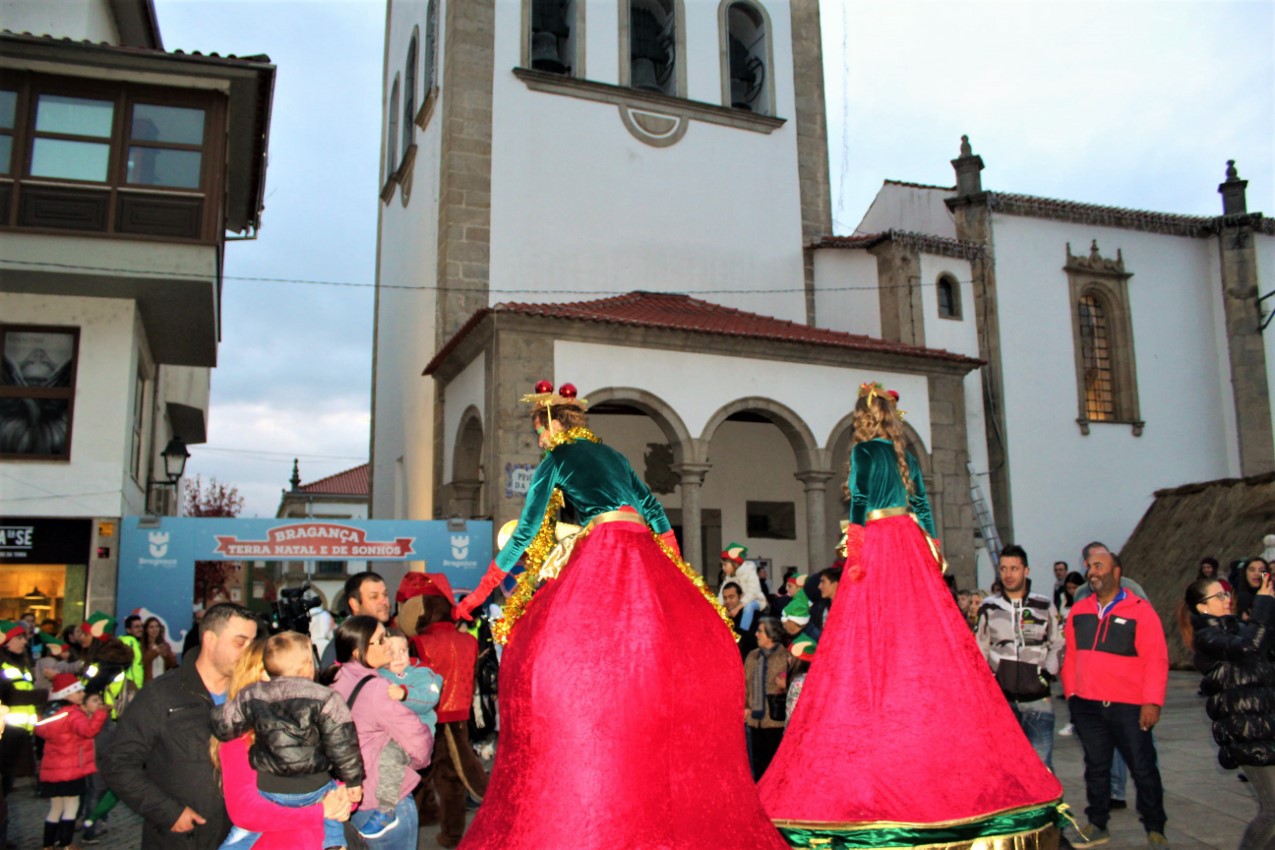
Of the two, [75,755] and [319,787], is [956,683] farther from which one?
[75,755]

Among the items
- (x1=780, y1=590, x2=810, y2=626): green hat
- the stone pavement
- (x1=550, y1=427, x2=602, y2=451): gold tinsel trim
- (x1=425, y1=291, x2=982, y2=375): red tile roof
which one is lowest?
the stone pavement

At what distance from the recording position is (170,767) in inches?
143

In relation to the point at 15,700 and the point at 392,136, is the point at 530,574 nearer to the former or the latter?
the point at 15,700

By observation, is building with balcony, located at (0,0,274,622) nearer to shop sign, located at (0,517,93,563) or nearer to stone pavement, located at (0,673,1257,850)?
shop sign, located at (0,517,93,563)

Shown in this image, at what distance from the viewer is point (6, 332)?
42.4 ft

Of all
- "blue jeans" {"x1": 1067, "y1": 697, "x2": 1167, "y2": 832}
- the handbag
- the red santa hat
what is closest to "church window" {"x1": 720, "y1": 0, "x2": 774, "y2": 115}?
the red santa hat

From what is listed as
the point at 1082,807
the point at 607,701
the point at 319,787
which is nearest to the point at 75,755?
the point at 319,787

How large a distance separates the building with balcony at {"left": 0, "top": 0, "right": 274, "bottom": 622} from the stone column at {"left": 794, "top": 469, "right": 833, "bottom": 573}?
9508mm

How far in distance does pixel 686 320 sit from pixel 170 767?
44.6 feet

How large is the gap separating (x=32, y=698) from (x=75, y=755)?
1.94ft

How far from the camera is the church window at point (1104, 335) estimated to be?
833 inches

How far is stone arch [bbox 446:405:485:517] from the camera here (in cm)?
1714

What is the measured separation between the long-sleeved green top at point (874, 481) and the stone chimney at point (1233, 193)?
825 inches

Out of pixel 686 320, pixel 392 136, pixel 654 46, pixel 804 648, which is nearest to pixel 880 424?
pixel 804 648
